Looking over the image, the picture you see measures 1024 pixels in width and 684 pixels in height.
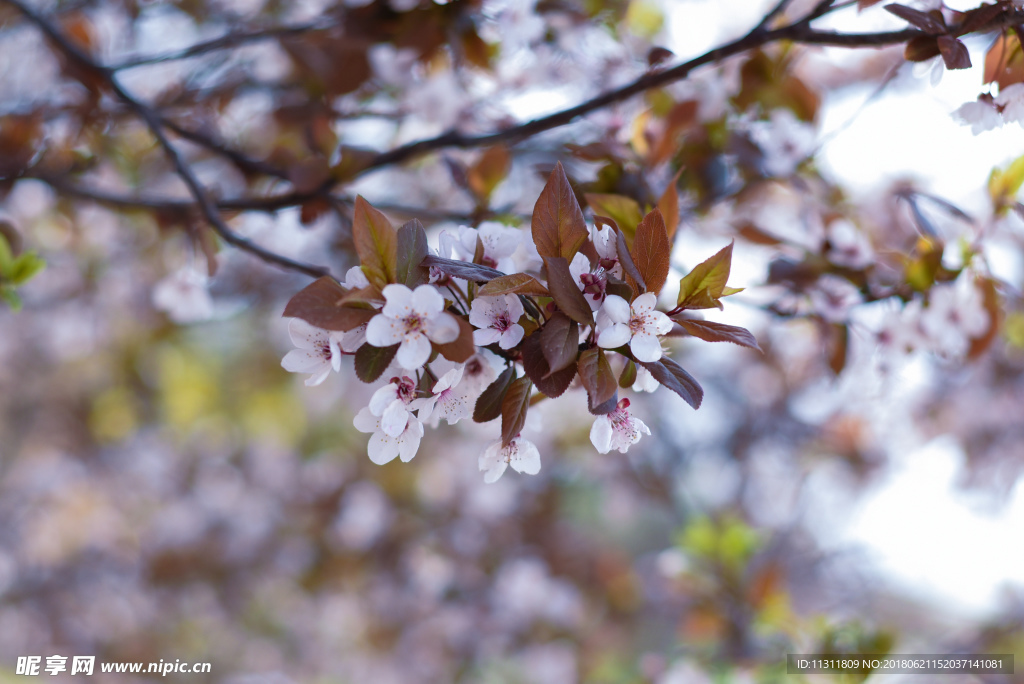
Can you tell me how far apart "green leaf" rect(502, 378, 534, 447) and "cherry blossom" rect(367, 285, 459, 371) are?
0.28 ft

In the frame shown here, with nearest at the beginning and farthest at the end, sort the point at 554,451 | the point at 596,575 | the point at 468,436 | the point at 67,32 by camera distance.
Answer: the point at 67,32
the point at 596,575
the point at 554,451
the point at 468,436

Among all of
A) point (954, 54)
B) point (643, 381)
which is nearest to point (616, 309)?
point (643, 381)

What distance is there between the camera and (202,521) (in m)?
3.38

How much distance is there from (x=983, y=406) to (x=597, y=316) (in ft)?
8.42

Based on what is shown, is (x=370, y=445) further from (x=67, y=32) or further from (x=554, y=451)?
(x=554, y=451)

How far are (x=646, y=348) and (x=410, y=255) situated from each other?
0.81 feet

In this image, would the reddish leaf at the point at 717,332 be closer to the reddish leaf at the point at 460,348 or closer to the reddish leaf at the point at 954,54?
the reddish leaf at the point at 460,348

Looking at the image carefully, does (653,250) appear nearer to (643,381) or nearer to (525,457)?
(643,381)

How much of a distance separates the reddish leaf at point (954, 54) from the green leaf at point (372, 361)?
76 centimetres

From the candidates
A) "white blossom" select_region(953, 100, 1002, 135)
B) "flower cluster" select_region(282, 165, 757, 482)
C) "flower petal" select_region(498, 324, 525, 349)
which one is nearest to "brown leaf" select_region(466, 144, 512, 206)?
"flower cluster" select_region(282, 165, 757, 482)

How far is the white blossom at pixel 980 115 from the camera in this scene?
0.77 meters

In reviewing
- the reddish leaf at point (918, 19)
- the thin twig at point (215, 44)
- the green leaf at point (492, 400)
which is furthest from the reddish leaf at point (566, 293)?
the thin twig at point (215, 44)

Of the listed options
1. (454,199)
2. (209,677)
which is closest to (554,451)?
(454,199)

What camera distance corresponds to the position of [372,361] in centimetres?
59
